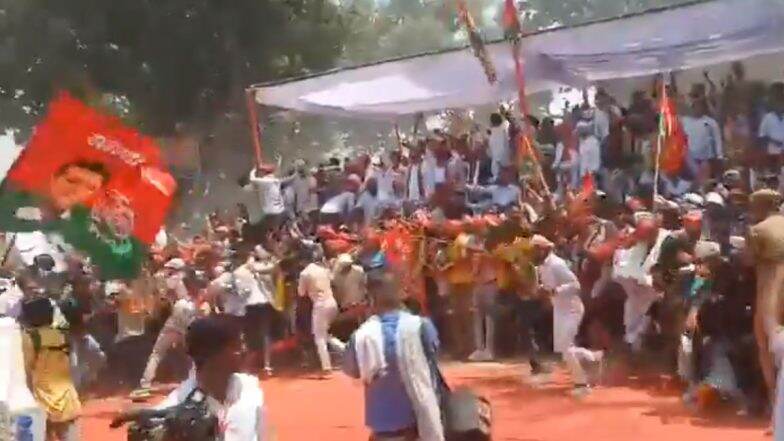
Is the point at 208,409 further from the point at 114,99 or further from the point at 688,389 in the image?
the point at 114,99

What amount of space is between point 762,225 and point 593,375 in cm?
407

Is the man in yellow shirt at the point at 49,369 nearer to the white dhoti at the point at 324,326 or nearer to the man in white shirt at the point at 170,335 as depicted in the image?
the man in white shirt at the point at 170,335

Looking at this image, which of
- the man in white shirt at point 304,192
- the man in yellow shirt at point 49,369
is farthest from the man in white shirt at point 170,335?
the man in yellow shirt at point 49,369

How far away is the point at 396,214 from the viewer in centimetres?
1692

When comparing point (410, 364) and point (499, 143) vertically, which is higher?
point (499, 143)

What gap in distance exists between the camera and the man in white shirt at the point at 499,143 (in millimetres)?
17125

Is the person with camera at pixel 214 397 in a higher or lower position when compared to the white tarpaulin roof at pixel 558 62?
lower

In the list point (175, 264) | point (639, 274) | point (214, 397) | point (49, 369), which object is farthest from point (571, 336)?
point (214, 397)

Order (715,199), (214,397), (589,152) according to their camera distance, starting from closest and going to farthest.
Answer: (214,397) → (715,199) → (589,152)

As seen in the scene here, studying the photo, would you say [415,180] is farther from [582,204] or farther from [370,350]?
[370,350]

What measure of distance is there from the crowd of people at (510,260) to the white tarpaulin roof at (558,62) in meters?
0.59

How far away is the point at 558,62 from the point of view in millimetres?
15344

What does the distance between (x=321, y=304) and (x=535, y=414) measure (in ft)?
14.6

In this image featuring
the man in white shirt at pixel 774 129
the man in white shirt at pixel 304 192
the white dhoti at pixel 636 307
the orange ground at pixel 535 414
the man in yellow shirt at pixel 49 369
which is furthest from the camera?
the man in white shirt at pixel 304 192
